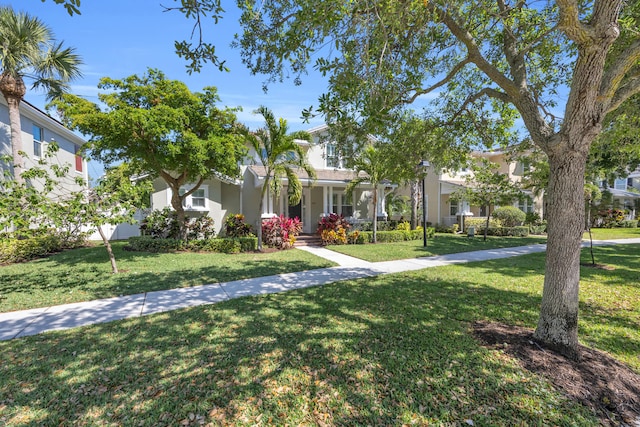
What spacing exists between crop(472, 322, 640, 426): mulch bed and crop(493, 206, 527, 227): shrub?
19.7m

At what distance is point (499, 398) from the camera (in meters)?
2.84

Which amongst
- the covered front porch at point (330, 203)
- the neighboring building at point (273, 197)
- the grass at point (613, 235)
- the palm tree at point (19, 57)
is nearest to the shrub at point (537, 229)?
the grass at point (613, 235)

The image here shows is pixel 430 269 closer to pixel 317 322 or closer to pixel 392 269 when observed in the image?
pixel 392 269

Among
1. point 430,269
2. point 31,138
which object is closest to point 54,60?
point 31,138

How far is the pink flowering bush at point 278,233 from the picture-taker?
516 inches

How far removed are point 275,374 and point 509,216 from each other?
22.6 metres

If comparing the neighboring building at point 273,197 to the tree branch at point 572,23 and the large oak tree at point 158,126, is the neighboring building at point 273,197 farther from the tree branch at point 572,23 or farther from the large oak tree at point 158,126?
the tree branch at point 572,23

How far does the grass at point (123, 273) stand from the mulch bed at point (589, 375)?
6010 mm

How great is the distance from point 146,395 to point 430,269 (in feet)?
26.0

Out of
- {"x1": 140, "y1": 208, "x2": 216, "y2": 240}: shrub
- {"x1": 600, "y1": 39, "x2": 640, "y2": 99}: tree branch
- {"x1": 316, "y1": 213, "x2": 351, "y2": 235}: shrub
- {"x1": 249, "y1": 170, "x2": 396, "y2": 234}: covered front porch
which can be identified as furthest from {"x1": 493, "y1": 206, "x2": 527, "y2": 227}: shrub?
{"x1": 600, "y1": 39, "x2": 640, "y2": 99}: tree branch

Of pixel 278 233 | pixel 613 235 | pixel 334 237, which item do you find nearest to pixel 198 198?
pixel 278 233

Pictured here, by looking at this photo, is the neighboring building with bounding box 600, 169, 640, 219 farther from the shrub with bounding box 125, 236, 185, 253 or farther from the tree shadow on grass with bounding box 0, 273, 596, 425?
the shrub with bounding box 125, 236, 185, 253

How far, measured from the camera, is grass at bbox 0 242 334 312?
6.24 m

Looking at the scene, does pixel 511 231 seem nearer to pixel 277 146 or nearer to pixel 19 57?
pixel 277 146
